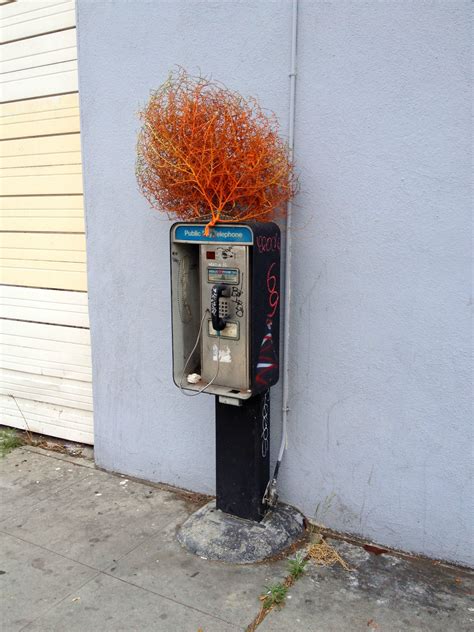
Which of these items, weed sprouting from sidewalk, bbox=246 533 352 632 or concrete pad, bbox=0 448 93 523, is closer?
weed sprouting from sidewalk, bbox=246 533 352 632

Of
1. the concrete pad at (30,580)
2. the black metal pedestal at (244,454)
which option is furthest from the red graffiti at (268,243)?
the concrete pad at (30,580)

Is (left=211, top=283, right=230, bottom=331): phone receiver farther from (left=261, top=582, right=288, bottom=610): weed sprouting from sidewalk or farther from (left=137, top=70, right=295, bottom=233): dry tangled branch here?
(left=261, top=582, right=288, bottom=610): weed sprouting from sidewalk

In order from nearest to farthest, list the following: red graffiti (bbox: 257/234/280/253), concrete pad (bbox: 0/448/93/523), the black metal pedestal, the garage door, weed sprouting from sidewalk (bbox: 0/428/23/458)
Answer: red graffiti (bbox: 257/234/280/253)
the black metal pedestal
concrete pad (bbox: 0/448/93/523)
the garage door
weed sprouting from sidewalk (bbox: 0/428/23/458)

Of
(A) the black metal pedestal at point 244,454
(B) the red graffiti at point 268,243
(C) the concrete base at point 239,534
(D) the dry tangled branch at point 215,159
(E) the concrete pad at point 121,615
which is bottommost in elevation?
(E) the concrete pad at point 121,615

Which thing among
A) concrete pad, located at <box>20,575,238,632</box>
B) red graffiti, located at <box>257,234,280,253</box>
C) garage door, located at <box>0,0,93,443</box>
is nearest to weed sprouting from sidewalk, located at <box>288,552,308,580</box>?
concrete pad, located at <box>20,575,238,632</box>

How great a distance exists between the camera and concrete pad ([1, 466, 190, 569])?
10.8 feet

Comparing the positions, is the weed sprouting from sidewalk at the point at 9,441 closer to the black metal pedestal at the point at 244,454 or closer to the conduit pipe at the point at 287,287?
the black metal pedestal at the point at 244,454

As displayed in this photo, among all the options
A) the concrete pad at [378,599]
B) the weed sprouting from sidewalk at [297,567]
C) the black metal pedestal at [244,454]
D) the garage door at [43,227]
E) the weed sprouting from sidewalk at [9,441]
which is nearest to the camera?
the concrete pad at [378,599]

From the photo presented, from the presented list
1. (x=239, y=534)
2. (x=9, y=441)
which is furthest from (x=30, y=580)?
(x=9, y=441)

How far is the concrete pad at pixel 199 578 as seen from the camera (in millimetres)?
2779

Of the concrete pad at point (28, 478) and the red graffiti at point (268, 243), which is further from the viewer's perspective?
the concrete pad at point (28, 478)

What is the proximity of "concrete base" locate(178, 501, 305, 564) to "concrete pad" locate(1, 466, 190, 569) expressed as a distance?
0.26 m

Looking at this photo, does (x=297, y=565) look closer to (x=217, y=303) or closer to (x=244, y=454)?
(x=244, y=454)

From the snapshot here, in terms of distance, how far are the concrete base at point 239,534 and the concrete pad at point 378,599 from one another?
0.25 meters
